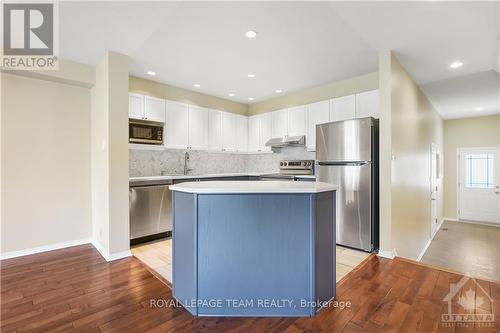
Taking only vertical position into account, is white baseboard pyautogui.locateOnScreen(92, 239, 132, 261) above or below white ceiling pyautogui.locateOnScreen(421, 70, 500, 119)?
below

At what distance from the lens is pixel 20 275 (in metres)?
2.52

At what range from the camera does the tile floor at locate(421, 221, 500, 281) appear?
3.84 m

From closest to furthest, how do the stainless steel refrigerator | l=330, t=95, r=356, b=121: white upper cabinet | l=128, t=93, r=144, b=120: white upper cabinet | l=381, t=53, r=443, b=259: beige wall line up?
l=381, t=53, r=443, b=259: beige wall → the stainless steel refrigerator → l=128, t=93, r=144, b=120: white upper cabinet → l=330, t=95, r=356, b=121: white upper cabinet

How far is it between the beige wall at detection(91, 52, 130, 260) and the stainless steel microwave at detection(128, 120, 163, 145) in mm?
546

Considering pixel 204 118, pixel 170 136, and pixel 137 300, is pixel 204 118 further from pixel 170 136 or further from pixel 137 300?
pixel 137 300

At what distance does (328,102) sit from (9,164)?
467 cm

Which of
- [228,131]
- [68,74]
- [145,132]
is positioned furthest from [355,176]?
[68,74]

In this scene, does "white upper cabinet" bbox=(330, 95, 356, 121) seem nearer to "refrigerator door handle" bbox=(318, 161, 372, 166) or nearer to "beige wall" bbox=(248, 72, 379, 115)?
"beige wall" bbox=(248, 72, 379, 115)

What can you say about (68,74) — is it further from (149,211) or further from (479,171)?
(479,171)

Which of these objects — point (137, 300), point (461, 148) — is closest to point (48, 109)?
point (137, 300)

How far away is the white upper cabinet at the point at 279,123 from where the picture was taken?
4965mm

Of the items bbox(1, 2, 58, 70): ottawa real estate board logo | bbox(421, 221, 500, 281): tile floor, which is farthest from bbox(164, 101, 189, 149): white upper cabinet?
bbox(421, 221, 500, 281): tile floor

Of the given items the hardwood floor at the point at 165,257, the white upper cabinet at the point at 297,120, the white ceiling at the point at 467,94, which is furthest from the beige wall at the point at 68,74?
the white ceiling at the point at 467,94

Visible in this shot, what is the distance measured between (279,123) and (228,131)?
1118 millimetres
